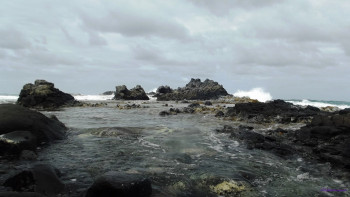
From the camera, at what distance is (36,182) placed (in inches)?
265

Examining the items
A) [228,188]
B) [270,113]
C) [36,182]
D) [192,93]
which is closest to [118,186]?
[36,182]

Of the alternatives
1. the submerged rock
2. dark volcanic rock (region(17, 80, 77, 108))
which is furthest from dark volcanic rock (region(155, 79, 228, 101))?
the submerged rock

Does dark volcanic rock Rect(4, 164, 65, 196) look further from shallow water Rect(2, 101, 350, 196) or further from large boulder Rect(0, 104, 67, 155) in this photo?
large boulder Rect(0, 104, 67, 155)

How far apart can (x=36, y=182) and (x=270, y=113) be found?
2118 cm

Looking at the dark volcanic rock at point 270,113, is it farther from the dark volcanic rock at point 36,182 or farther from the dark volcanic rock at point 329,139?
the dark volcanic rock at point 36,182

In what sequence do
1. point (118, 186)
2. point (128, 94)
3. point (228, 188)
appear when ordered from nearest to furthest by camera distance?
1. point (118, 186)
2. point (228, 188)
3. point (128, 94)

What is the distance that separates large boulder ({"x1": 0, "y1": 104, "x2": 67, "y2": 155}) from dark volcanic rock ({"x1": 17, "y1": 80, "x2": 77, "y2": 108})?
28414 mm

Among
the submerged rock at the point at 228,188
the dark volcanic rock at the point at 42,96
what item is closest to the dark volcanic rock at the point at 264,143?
the submerged rock at the point at 228,188

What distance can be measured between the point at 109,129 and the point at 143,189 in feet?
32.7

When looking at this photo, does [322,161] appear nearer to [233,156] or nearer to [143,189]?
[233,156]

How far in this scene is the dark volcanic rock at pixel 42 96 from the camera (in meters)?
39.7

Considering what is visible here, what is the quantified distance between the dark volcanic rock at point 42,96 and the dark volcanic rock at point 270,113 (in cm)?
2799

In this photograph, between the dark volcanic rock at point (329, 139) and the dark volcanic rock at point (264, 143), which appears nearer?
the dark volcanic rock at point (329, 139)

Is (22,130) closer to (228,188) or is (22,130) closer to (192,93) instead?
(228,188)
